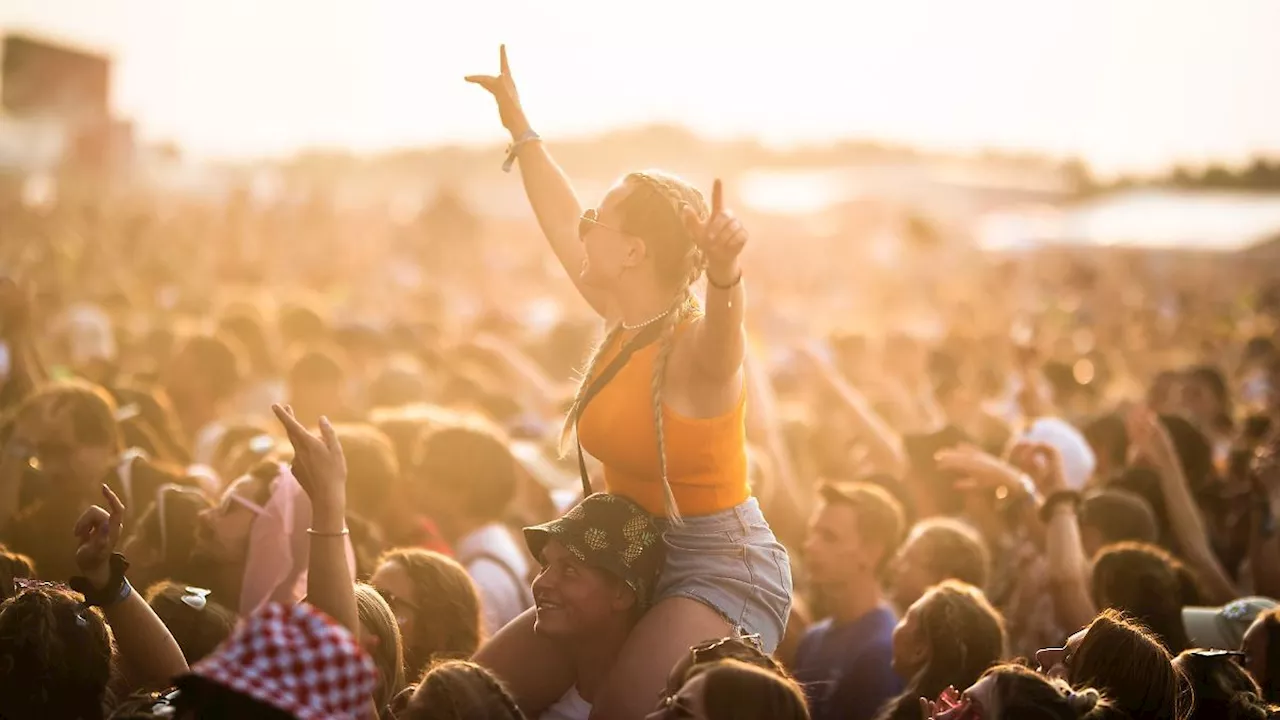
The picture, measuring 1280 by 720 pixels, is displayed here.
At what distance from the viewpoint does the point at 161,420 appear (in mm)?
6148

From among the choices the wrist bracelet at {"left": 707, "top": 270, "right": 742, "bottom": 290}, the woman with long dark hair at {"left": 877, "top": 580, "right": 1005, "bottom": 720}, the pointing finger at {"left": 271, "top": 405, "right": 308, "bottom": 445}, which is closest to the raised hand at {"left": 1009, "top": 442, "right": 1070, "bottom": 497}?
the woman with long dark hair at {"left": 877, "top": 580, "right": 1005, "bottom": 720}

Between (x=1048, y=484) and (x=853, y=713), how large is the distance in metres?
1.08

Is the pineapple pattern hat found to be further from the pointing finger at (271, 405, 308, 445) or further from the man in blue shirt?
the man in blue shirt

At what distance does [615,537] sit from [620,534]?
0.02 m

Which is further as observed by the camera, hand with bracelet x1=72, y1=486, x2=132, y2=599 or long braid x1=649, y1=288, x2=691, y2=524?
long braid x1=649, y1=288, x2=691, y2=524

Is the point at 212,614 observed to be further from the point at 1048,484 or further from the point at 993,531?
the point at 993,531

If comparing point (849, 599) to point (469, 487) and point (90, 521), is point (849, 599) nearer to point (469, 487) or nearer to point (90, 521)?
point (469, 487)

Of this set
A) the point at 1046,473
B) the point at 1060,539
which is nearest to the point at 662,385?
the point at 1060,539

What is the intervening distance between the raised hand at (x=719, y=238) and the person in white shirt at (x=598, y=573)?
66 cm

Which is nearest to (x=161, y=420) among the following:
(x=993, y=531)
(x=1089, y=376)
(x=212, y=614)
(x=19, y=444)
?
(x=19, y=444)

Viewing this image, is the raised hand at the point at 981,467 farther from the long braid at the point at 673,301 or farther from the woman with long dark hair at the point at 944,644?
the long braid at the point at 673,301

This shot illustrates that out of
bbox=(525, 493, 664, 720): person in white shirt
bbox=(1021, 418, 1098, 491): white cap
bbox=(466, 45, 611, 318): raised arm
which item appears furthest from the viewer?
bbox=(1021, 418, 1098, 491): white cap

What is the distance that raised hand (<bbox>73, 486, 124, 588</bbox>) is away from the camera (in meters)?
2.79

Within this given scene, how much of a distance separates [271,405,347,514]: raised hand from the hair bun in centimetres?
158
